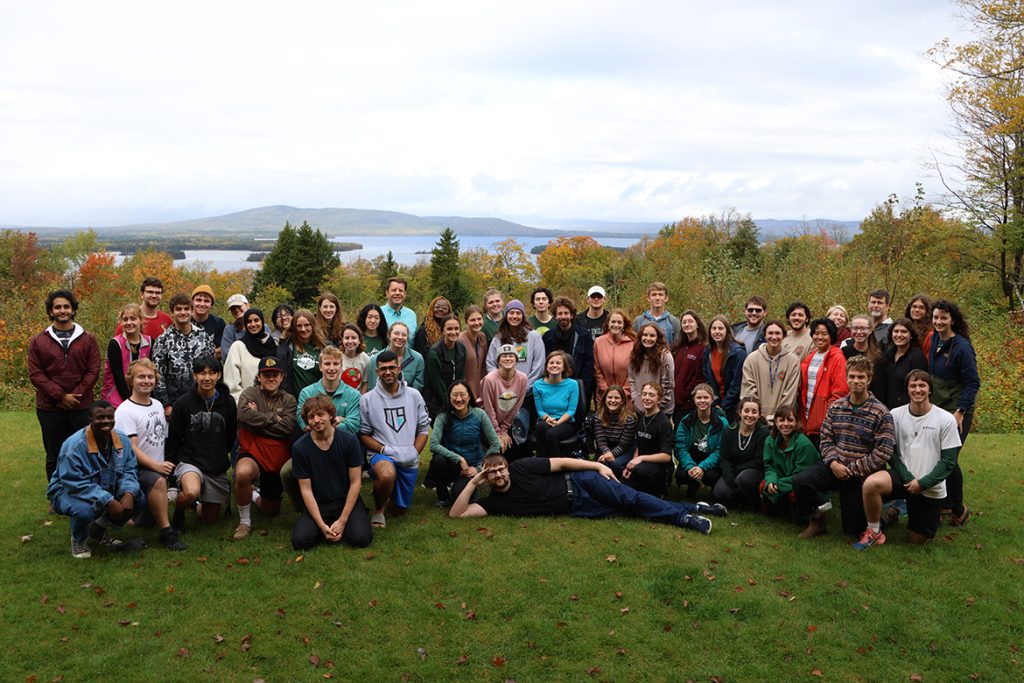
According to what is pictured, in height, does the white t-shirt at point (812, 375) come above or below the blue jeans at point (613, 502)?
above

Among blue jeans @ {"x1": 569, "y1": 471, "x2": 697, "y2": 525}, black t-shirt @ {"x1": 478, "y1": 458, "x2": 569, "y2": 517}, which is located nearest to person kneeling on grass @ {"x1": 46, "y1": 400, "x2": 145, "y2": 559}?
black t-shirt @ {"x1": 478, "y1": 458, "x2": 569, "y2": 517}

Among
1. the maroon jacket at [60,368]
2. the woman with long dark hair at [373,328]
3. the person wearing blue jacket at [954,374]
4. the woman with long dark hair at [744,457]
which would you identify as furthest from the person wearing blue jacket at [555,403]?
the maroon jacket at [60,368]

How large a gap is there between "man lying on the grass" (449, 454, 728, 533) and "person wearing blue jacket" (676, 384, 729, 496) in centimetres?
42

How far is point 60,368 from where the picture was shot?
7.59m

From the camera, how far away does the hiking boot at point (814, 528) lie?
25.1ft

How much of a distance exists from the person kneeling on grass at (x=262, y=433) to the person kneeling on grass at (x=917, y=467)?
231 inches

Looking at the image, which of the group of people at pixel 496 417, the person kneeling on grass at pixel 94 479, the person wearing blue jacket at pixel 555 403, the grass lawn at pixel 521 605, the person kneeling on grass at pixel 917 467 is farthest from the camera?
the person wearing blue jacket at pixel 555 403

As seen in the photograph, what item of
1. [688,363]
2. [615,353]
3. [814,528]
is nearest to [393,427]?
[615,353]

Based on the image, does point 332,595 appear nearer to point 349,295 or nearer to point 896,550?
point 896,550

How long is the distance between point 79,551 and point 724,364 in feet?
23.2

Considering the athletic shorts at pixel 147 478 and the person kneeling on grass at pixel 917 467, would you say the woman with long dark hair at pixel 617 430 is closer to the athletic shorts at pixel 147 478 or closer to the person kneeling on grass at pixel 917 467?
the person kneeling on grass at pixel 917 467

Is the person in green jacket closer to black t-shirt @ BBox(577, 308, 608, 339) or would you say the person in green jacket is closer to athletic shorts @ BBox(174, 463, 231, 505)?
black t-shirt @ BBox(577, 308, 608, 339)

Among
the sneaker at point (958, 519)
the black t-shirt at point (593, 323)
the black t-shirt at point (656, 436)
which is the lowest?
the sneaker at point (958, 519)

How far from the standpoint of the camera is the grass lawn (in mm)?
5441
